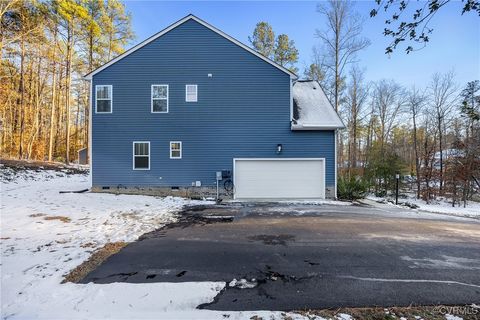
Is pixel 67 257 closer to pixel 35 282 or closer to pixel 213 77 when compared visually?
pixel 35 282

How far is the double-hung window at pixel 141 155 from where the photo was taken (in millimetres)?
11711

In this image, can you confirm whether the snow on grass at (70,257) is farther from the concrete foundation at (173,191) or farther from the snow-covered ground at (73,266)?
the concrete foundation at (173,191)

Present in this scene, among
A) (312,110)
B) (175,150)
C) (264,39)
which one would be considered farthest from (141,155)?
(264,39)

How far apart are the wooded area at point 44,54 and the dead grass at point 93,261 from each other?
1848 cm

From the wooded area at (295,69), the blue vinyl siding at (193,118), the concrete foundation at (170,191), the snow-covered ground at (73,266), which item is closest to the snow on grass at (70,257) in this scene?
the snow-covered ground at (73,266)

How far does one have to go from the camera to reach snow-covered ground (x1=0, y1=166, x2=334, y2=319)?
9.21 ft

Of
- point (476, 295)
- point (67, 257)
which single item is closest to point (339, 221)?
point (476, 295)

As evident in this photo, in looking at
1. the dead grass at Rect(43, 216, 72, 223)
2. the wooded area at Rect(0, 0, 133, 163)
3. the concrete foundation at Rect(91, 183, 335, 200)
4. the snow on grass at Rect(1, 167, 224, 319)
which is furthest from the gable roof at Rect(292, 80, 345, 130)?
the wooded area at Rect(0, 0, 133, 163)

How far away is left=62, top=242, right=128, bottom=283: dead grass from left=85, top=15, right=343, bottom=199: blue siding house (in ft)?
22.0

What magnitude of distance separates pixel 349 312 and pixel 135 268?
3.11 meters

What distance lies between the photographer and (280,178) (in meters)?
11.8

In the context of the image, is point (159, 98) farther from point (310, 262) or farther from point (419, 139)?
point (419, 139)

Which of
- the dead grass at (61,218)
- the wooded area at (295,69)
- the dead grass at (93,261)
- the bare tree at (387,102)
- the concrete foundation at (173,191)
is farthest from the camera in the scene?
the bare tree at (387,102)

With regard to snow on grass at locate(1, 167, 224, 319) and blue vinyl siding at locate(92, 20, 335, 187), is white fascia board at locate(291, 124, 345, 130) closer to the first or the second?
blue vinyl siding at locate(92, 20, 335, 187)
